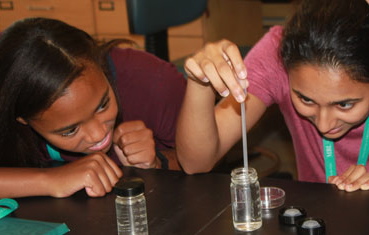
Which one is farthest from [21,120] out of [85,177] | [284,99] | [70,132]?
[284,99]

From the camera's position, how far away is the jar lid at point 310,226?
104 cm

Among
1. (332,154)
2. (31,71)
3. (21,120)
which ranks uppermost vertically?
(31,71)

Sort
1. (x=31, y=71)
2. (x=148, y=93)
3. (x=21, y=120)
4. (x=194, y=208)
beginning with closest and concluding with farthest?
(x=194, y=208)
(x=31, y=71)
(x=21, y=120)
(x=148, y=93)

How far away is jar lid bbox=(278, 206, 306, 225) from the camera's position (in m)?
1.10

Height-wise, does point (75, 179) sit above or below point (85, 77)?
below

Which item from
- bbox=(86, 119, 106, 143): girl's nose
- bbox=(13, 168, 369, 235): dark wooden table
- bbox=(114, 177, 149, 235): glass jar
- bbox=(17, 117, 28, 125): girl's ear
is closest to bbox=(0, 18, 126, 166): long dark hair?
bbox=(17, 117, 28, 125): girl's ear

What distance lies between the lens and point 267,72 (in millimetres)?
1555

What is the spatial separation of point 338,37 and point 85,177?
63 cm

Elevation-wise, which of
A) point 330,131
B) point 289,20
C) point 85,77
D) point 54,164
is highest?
point 289,20

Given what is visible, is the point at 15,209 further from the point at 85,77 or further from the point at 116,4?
the point at 116,4

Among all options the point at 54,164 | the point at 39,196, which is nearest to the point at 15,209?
the point at 39,196

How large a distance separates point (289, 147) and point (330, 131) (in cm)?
201

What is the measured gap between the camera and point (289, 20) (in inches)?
55.4

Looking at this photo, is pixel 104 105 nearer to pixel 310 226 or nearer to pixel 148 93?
pixel 148 93
